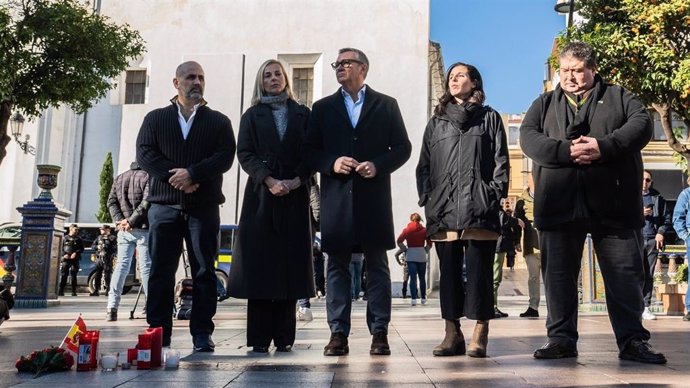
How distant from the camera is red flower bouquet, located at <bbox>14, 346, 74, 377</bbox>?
3391 millimetres

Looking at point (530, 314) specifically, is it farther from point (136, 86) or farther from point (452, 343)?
point (136, 86)

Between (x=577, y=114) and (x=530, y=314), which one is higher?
(x=577, y=114)

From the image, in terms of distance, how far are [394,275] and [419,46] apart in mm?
7923

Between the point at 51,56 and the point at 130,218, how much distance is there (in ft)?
36.1

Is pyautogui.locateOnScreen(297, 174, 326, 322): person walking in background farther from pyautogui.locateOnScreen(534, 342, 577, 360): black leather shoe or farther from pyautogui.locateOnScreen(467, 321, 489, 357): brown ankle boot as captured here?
pyautogui.locateOnScreen(534, 342, 577, 360): black leather shoe

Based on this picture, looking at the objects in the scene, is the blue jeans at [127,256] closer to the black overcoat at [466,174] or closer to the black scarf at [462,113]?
the black overcoat at [466,174]

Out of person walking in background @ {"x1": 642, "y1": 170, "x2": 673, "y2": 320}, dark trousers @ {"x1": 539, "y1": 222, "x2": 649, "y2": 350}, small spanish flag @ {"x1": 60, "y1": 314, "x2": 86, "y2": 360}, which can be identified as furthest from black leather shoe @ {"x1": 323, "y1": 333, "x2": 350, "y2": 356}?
person walking in background @ {"x1": 642, "y1": 170, "x2": 673, "y2": 320}

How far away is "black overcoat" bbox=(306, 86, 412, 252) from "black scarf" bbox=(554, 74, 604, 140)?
0.98 metres

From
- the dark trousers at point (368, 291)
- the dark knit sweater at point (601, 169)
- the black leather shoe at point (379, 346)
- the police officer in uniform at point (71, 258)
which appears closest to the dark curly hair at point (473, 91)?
the dark knit sweater at point (601, 169)

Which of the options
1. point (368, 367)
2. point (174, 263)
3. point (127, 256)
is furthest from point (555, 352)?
point (127, 256)

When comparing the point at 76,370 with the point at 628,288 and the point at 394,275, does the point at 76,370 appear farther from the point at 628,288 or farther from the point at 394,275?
the point at 394,275

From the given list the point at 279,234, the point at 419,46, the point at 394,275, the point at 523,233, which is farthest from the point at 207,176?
the point at 419,46

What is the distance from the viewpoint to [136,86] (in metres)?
26.7

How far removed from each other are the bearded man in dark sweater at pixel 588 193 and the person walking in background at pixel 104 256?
12.6 metres
